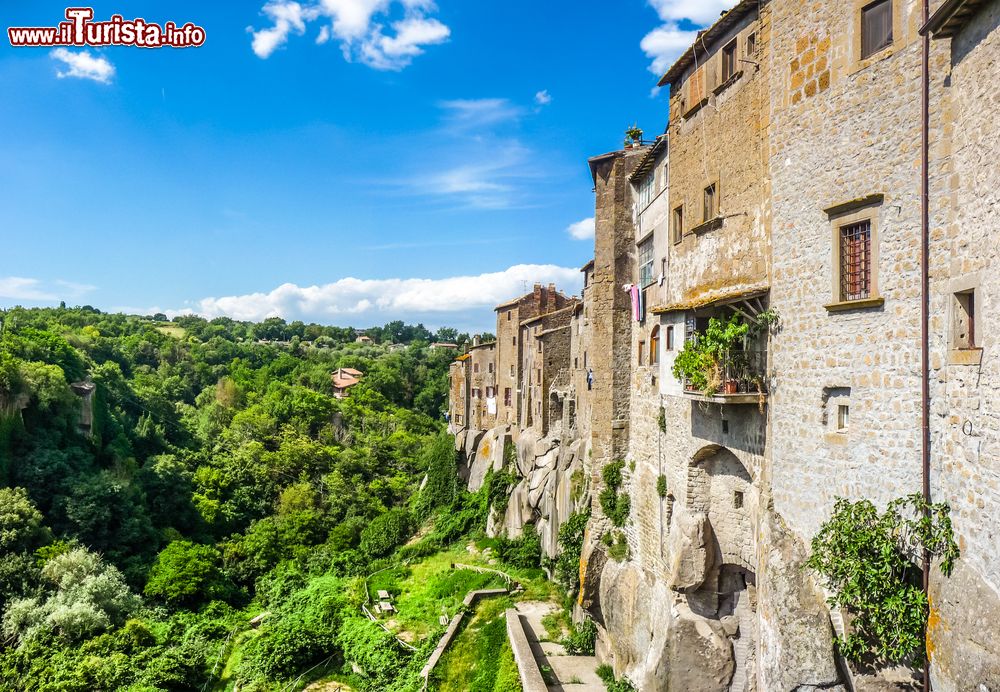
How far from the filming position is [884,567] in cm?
926

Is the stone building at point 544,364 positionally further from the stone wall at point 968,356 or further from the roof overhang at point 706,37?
the stone wall at point 968,356

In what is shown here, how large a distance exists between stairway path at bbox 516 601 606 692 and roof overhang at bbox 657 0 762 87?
18.8 metres

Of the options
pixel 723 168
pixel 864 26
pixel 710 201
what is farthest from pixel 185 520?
pixel 864 26

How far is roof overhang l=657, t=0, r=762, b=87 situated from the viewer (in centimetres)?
1412

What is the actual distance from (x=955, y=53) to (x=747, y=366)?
636cm

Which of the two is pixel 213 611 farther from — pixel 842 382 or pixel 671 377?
pixel 842 382

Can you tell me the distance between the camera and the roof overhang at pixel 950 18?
8070 mm

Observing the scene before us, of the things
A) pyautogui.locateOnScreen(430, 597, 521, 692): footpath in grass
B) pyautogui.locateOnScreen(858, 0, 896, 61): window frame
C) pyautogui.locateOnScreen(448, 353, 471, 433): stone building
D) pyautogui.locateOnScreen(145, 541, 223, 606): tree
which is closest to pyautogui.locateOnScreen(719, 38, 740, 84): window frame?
pyautogui.locateOnScreen(858, 0, 896, 61): window frame

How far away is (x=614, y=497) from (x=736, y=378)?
11745mm

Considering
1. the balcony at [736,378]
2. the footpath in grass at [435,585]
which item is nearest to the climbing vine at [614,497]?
the footpath in grass at [435,585]

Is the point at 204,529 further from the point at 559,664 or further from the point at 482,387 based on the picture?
the point at 559,664

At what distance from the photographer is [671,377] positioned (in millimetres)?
17094

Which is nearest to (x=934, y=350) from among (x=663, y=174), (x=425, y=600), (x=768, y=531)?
(x=768, y=531)

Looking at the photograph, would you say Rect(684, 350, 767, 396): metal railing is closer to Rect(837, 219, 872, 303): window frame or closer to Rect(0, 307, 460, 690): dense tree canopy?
Rect(837, 219, 872, 303): window frame
